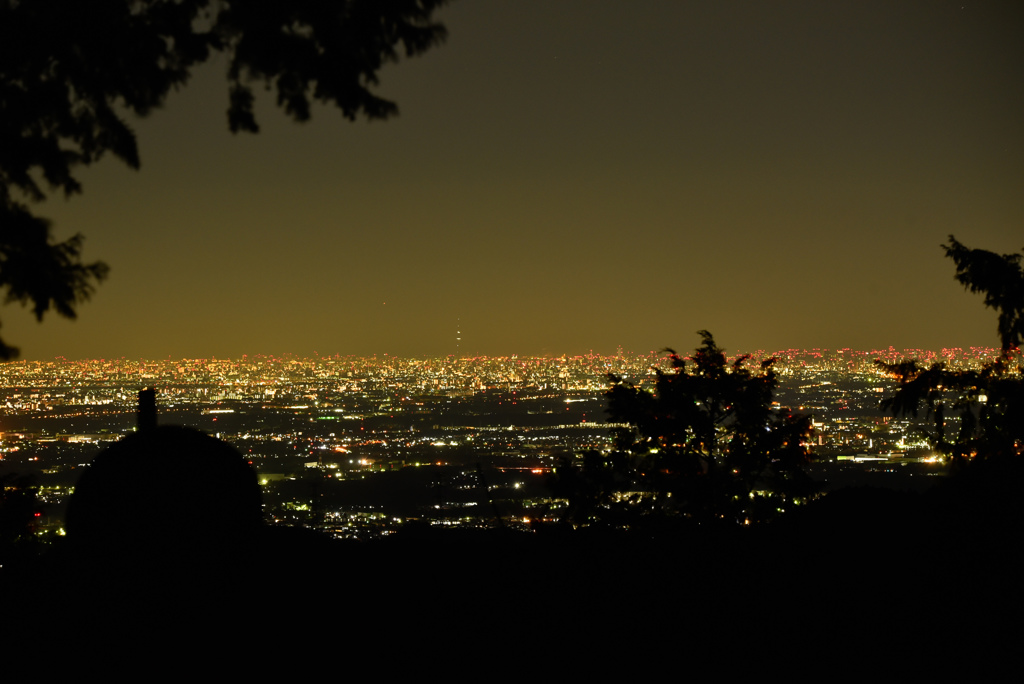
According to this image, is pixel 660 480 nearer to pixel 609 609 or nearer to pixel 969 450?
pixel 969 450

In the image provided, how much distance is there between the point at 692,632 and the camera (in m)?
7.45

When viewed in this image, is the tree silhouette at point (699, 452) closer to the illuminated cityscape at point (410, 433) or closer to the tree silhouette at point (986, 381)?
the illuminated cityscape at point (410, 433)

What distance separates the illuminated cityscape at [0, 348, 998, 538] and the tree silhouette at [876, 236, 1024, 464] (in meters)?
0.66

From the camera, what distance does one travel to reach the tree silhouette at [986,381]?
1134cm

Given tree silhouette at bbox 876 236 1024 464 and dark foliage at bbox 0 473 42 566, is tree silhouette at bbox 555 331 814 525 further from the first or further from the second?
dark foliage at bbox 0 473 42 566

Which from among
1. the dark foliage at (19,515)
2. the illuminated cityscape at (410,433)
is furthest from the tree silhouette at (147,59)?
the dark foliage at (19,515)

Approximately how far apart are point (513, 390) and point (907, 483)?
A: 94841 millimetres

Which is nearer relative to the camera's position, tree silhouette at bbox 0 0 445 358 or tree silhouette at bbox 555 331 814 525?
tree silhouette at bbox 0 0 445 358

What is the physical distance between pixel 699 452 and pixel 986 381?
5006 mm

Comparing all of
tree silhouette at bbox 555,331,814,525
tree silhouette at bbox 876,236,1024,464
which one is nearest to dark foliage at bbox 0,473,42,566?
tree silhouette at bbox 555,331,814,525

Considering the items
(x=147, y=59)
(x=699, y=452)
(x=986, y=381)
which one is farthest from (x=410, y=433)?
(x=147, y=59)

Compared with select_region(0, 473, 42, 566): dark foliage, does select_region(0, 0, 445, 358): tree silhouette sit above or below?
above

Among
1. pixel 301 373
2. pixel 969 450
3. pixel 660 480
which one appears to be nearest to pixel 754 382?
pixel 660 480

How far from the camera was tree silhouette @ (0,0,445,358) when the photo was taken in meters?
4.55
